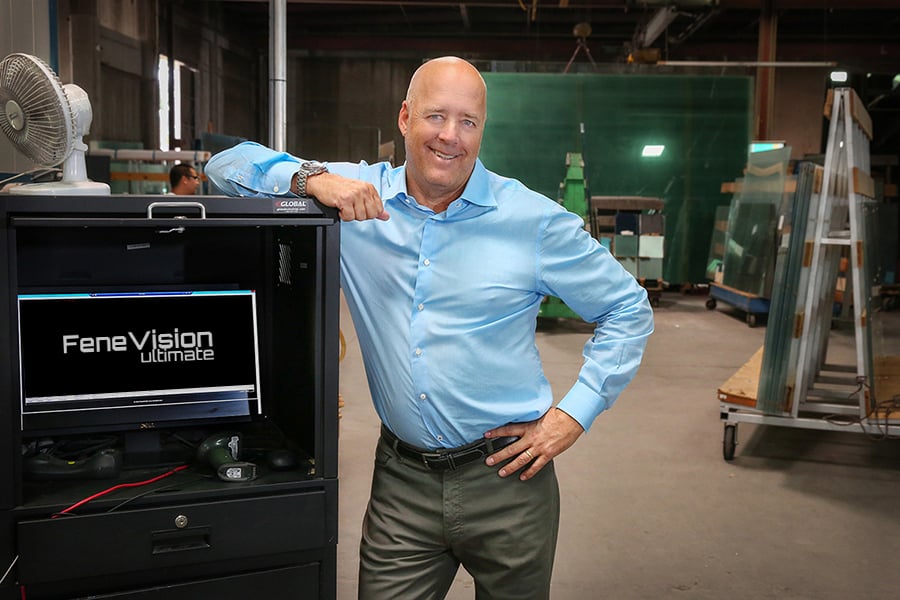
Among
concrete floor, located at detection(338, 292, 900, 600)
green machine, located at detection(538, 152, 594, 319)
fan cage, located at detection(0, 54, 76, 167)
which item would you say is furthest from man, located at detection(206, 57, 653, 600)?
green machine, located at detection(538, 152, 594, 319)

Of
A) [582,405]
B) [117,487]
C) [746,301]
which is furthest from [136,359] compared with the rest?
[746,301]

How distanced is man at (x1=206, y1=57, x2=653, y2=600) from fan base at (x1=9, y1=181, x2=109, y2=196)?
0.47 metres

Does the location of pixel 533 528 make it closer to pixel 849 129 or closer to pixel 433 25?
pixel 849 129

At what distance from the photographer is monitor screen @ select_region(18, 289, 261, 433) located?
1.48 meters

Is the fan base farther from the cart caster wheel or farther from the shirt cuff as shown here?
the cart caster wheel

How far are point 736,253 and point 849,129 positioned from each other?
5.13m

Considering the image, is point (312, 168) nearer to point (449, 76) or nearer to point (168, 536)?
point (449, 76)

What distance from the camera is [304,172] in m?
1.41

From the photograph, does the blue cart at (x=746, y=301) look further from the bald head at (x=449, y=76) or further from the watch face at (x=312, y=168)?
the watch face at (x=312, y=168)

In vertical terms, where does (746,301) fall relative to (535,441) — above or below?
below

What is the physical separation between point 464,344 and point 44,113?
831 mm

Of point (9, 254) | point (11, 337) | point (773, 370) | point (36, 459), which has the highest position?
point (9, 254)

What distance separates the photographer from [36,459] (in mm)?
1445

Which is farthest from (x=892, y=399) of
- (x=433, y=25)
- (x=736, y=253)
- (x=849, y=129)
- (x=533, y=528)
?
(x=433, y=25)
